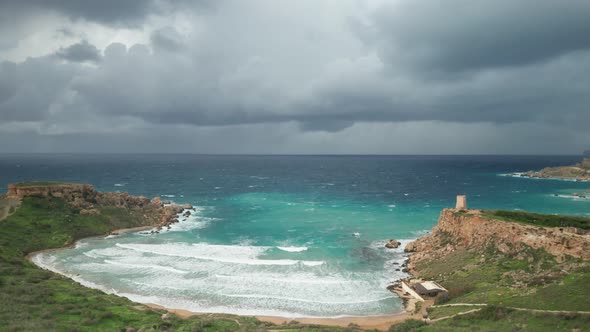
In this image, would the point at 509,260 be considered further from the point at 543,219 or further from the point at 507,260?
the point at 543,219

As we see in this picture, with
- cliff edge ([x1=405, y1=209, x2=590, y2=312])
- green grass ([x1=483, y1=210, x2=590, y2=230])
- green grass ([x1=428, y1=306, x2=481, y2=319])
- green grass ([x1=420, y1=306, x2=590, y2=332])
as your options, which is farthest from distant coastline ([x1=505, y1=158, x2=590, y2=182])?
green grass ([x1=420, y1=306, x2=590, y2=332])

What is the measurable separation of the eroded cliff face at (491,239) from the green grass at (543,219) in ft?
8.50

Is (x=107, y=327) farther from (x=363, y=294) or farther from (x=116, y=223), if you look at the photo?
(x=116, y=223)

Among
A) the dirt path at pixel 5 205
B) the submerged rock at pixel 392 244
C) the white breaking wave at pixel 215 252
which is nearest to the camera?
the white breaking wave at pixel 215 252

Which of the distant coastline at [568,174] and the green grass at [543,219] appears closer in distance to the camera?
the green grass at [543,219]

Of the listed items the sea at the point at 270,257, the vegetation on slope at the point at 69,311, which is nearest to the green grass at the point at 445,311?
the sea at the point at 270,257

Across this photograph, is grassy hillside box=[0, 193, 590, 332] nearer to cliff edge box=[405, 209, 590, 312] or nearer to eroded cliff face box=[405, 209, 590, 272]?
cliff edge box=[405, 209, 590, 312]

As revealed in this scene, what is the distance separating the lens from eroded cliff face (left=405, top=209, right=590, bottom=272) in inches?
1359

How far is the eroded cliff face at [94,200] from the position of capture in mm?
67625

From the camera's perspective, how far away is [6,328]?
2272 cm

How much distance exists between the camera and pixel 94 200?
7219 centimetres

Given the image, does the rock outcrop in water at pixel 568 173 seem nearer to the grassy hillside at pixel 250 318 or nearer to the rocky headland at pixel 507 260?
the rocky headland at pixel 507 260

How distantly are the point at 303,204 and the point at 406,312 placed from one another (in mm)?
67063

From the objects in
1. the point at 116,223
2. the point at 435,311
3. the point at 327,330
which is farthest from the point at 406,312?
the point at 116,223
